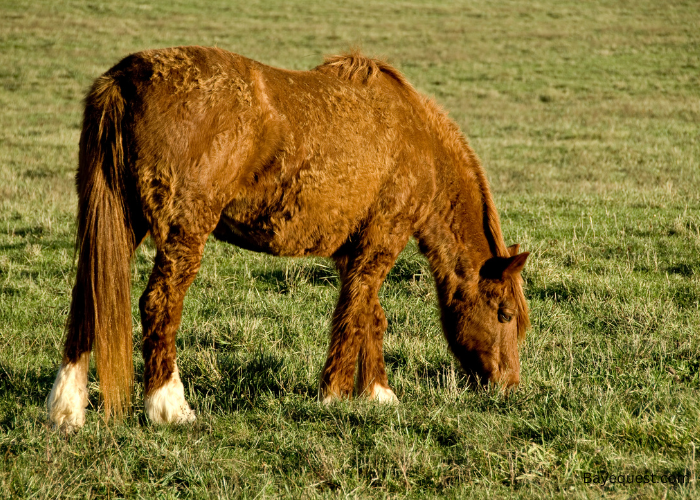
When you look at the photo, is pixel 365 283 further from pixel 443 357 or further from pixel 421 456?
pixel 421 456

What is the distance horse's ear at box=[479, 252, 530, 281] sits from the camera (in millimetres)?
4359

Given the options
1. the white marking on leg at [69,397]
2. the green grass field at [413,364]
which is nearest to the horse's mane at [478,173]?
the green grass field at [413,364]

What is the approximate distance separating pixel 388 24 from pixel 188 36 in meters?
11.0

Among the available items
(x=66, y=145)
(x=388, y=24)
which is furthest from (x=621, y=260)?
(x=388, y=24)

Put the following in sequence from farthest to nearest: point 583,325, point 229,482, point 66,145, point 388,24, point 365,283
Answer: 1. point 388,24
2. point 66,145
3. point 583,325
4. point 365,283
5. point 229,482

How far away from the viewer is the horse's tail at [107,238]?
11.5 ft

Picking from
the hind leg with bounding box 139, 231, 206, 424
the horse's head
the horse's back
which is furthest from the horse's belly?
the horse's head

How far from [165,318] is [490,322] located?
217 centimetres

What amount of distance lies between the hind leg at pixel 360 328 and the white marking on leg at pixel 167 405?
910mm

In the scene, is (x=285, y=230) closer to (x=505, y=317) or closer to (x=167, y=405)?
(x=167, y=405)

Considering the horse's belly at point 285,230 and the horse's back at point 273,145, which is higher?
the horse's back at point 273,145

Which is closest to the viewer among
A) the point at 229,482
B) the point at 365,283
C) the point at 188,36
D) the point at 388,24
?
the point at 229,482

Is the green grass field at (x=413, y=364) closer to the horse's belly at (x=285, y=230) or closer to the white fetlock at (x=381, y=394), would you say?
the white fetlock at (x=381, y=394)

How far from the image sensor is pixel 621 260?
670 centimetres
